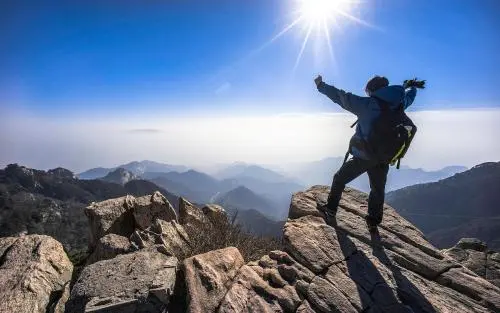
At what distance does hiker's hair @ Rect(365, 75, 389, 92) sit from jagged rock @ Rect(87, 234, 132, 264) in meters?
8.25

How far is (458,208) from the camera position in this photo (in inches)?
7023

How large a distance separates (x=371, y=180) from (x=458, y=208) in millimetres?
202936

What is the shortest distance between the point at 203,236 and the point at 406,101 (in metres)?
7.26

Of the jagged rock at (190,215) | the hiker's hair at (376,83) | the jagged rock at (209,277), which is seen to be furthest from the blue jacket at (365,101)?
the jagged rock at (190,215)

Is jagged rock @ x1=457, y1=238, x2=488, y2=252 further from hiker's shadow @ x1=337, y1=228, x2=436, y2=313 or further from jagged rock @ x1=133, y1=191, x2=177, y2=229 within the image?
jagged rock @ x1=133, y1=191, x2=177, y2=229

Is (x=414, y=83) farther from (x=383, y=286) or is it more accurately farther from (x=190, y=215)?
(x=190, y=215)

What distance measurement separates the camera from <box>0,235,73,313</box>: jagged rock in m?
7.41

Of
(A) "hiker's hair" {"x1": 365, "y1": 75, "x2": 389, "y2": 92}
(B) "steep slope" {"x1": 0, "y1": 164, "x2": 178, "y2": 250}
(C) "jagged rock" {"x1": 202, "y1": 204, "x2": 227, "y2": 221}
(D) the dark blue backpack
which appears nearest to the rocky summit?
(D) the dark blue backpack

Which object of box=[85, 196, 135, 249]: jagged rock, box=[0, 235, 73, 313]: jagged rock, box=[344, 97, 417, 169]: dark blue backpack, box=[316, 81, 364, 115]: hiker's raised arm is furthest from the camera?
box=[85, 196, 135, 249]: jagged rock

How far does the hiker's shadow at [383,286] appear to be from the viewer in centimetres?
706

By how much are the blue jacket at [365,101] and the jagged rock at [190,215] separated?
7092 mm

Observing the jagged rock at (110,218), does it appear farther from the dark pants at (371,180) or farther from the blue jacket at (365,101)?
the blue jacket at (365,101)

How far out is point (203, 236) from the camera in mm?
10555

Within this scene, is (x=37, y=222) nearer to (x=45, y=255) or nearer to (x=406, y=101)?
(x=45, y=255)
